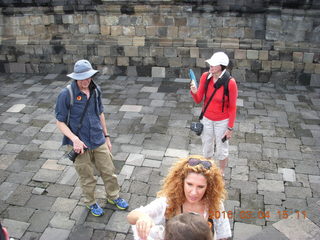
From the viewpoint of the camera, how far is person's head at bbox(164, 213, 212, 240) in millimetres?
1648

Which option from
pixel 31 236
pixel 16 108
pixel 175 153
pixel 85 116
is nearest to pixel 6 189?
pixel 31 236

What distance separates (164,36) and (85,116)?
5808 mm

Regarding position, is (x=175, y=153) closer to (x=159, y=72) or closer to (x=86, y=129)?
(x=86, y=129)

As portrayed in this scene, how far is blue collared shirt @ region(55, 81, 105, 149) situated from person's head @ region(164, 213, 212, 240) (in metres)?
2.11

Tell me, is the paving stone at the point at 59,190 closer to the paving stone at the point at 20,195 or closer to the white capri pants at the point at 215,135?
the paving stone at the point at 20,195

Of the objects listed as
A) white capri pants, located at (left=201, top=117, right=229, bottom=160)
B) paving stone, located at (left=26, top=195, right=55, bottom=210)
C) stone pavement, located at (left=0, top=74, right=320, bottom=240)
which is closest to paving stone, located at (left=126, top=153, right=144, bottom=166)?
stone pavement, located at (left=0, top=74, right=320, bottom=240)

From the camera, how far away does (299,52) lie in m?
8.05

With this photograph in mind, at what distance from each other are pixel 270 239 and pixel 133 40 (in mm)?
6861

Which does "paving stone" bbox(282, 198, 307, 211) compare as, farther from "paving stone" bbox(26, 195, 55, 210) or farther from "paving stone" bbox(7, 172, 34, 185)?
"paving stone" bbox(7, 172, 34, 185)

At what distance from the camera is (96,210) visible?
4.02 m

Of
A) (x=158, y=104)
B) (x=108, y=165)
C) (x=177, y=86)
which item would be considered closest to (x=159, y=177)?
(x=108, y=165)

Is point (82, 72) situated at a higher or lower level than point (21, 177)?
higher

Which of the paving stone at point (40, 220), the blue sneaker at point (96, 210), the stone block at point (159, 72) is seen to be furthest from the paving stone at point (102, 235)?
the stone block at point (159, 72)

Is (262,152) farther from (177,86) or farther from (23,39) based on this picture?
(23,39)
